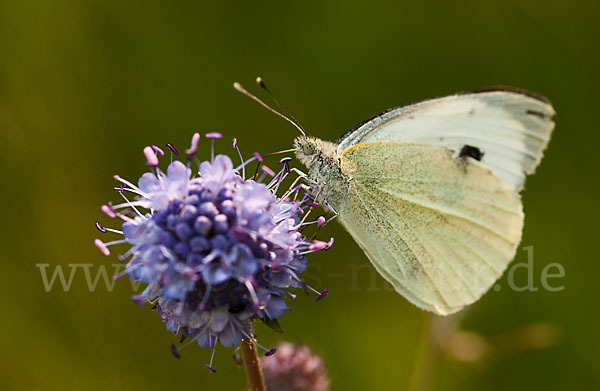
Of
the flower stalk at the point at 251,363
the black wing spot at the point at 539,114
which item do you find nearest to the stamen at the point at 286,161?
the flower stalk at the point at 251,363

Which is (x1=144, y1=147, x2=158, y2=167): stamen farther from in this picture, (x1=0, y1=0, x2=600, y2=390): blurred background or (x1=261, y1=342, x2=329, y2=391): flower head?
(x1=0, y1=0, x2=600, y2=390): blurred background

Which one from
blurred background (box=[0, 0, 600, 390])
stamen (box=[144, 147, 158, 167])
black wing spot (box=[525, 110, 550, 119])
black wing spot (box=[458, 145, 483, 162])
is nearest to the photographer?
stamen (box=[144, 147, 158, 167])

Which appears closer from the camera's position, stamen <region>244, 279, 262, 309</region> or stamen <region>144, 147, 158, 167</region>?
stamen <region>244, 279, 262, 309</region>

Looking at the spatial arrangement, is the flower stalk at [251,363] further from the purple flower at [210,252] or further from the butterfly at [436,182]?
the butterfly at [436,182]

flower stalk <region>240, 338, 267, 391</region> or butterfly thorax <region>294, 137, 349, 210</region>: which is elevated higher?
butterfly thorax <region>294, 137, 349, 210</region>

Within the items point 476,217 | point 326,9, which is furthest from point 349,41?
point 476,217

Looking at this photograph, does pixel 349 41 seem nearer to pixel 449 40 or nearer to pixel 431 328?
pixel 449 40

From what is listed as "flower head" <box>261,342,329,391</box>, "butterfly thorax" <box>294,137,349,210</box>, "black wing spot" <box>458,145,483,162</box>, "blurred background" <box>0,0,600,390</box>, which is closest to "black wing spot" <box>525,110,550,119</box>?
"black wing spot" <box>458,145,483,162</box>
